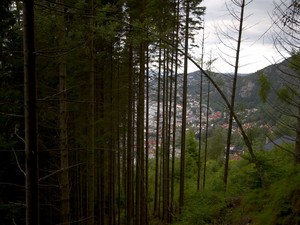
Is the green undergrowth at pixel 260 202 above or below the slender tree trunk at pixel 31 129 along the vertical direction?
below

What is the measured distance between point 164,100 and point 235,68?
14.7 ft

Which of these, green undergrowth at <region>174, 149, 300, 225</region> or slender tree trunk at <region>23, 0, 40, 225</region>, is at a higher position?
slender tree trunk at <region>23, 0, 40, 225</region>

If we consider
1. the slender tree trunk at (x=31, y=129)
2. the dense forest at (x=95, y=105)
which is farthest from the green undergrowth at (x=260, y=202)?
the slender tree trunk at (x=31, y=129)

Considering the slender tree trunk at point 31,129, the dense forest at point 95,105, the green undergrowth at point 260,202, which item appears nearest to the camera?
the slender tree trunk at point 31,129

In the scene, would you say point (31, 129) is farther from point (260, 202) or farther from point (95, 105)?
point (95, 105)

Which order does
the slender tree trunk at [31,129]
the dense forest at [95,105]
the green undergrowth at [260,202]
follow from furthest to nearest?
the green undergrowth at [260,202] → the dense forest at [95,105] → the slender tree trunk at [31,129]

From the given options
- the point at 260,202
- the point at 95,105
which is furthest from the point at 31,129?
the point at 95,105

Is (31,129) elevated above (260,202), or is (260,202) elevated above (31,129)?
(31,129)

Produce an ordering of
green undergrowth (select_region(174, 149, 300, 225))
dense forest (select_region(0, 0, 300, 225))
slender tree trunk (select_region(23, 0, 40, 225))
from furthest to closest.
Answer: green undergrowth (select_region(174, 149, 300, 225)) → dense forest (select_region(0, 0, 300, 225)) → slender tree trunk (select_region(23, 0, 40, 225))

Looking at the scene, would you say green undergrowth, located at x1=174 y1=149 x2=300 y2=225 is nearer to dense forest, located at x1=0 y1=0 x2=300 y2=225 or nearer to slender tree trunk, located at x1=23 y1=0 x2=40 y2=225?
dense forest, located at x1=0 y1=0 x2=300 y2=225

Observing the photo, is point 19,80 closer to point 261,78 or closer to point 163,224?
point 261,78

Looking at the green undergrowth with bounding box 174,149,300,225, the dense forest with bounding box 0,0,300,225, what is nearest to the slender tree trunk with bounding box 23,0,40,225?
the dense forest with bounding box 0,0,300,225

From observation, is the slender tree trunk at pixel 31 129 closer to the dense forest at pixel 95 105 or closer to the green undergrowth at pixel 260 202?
the dense forest at pixel 95 105

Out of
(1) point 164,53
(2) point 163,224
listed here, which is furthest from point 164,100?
(2) point 163,224
